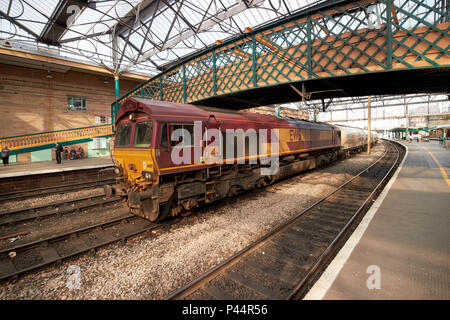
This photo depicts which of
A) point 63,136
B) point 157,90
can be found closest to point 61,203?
point 157,90

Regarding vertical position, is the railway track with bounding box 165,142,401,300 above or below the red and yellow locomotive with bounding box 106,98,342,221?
below

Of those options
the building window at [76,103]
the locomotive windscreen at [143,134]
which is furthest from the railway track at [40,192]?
the building window at [76,103]

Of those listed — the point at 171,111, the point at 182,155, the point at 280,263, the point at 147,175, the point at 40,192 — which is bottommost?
the point at 280,263

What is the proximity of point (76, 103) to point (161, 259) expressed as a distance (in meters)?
25.1

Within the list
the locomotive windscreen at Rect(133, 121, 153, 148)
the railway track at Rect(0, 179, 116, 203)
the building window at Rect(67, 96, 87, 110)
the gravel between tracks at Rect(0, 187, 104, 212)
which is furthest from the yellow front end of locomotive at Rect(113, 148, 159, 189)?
the building window at Rect(67, 96, 87, 110)

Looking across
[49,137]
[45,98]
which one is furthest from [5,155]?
[45,98]

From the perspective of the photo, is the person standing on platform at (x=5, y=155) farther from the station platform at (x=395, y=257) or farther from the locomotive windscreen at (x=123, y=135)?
the station platform at (x=395, y=257)

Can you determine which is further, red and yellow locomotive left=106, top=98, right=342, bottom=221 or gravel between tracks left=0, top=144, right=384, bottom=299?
red and yellow locomotive left=106, top=98, right=342, bottom=221

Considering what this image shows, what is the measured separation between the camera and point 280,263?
14.9 ft

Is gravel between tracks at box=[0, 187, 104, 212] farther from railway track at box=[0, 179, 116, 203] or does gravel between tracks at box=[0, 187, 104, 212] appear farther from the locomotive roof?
the locomotive roof

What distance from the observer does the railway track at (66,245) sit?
4.78 metres

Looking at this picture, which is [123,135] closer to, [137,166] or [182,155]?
[137,166]

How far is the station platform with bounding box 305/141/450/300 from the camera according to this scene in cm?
333

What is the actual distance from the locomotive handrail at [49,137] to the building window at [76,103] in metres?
3.36
